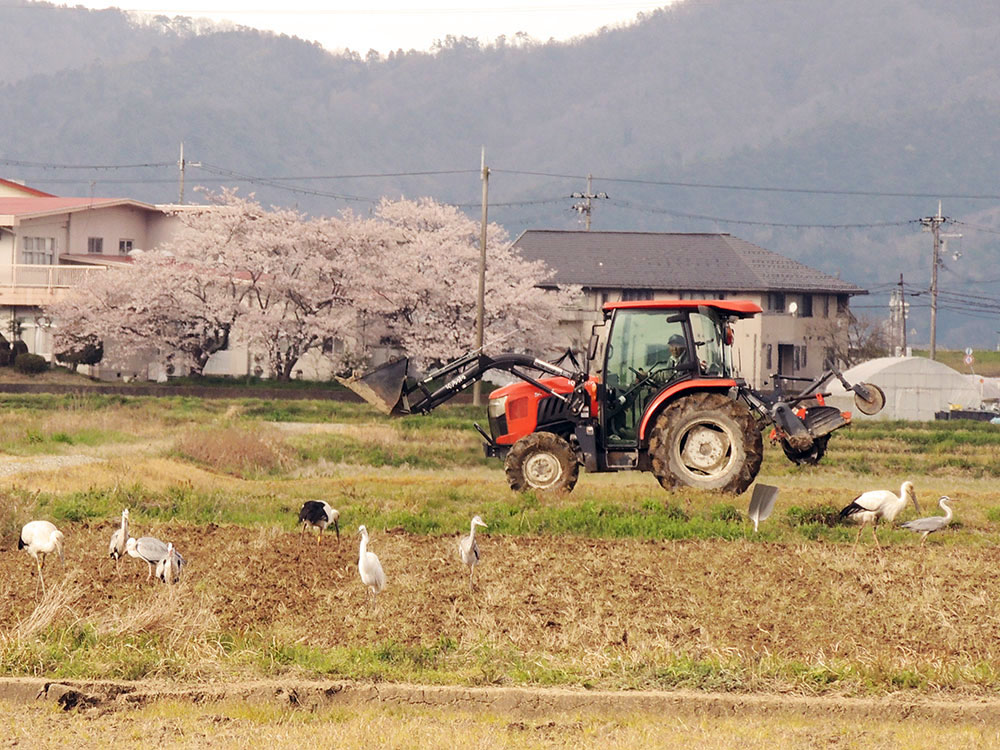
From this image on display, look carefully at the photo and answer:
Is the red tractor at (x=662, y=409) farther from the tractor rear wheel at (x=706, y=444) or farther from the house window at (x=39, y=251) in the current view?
the house window at (x=39, y=251)

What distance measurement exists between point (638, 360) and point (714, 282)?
54775 mm

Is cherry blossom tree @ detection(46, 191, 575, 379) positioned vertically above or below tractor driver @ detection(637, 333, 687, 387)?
above

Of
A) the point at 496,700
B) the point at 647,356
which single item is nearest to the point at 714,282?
the point at 647,356

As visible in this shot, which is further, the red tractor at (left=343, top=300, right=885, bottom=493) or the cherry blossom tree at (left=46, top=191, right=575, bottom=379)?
the cherry blossom tree at (left=46, top=191, right=575, bottom=379)

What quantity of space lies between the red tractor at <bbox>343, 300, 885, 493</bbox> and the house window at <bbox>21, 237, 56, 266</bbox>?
41.3 meters

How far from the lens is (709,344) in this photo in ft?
58.6

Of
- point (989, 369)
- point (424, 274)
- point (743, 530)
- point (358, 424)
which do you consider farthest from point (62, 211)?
point (989, 369)

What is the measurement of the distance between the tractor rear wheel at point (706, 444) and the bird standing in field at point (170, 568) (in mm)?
7688

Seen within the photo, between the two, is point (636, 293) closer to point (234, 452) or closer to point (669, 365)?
point (234, 452)

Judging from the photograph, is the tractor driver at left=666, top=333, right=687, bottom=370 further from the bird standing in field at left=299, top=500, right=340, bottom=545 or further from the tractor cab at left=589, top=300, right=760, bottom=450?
the bird standing in field at left=299, top=500, right=340, bottom=545

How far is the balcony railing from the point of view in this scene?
53.3m

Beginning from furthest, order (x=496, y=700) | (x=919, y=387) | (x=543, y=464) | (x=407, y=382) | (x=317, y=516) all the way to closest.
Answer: (x=919, y=387) → (x=407, y=382) → (x=543, y=464) → (x=317, y=516) → (x=496, y=700)

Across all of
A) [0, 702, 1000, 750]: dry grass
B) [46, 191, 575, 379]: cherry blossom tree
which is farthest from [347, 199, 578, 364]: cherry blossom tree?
[0, 702, 1000, 750]: dry grass

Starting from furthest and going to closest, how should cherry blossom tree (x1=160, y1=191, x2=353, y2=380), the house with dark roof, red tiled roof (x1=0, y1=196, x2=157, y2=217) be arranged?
the house with dark roof → red tiled roof (x1=0, y1=196, x2=157, y2=217) → cherry blossom tree (x1=160, y1=191, x2=353, y2=380)
